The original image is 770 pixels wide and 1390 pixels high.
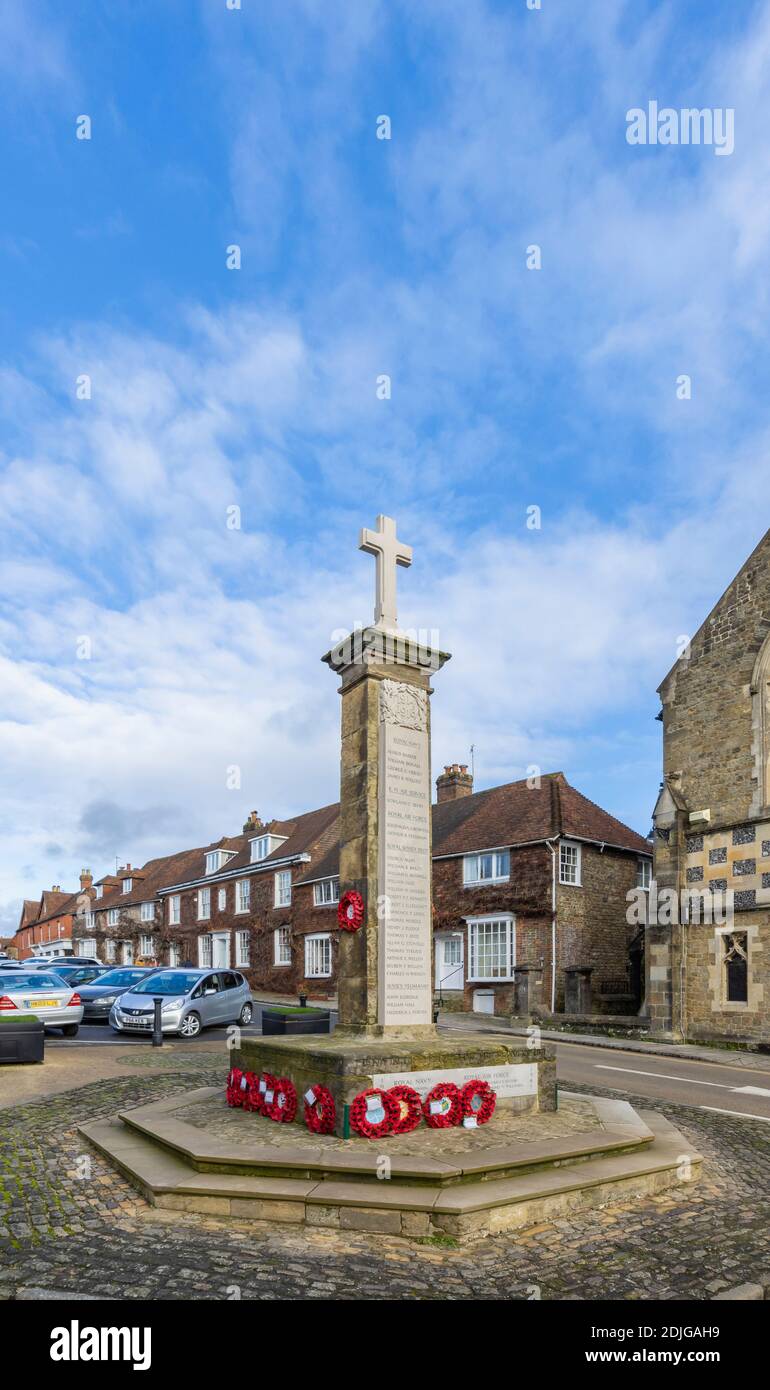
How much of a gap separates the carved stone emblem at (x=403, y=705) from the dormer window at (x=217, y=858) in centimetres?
3830

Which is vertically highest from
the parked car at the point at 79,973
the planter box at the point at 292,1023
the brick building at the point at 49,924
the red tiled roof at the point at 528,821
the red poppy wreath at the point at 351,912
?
the red tiled roof at the point at 528,821

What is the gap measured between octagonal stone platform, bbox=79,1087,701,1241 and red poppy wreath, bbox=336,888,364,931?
202cm

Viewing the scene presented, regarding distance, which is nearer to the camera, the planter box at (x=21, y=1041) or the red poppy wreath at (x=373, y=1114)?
the red poppy wreath at (x=373, y=1114)

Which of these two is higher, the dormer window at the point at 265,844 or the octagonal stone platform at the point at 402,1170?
the dormer window at the point at 265,844

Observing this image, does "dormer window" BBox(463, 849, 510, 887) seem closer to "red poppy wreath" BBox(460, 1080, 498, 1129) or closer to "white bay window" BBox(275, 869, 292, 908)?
"white bay window" BBox(275, 869, 292, 908)

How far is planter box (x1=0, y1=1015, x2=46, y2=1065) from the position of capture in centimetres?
1402

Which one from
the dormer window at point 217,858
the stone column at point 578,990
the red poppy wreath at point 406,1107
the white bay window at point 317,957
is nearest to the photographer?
the red poppy wreath at point 406,1107

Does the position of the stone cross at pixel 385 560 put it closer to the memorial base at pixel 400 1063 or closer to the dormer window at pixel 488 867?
the memorial base at pixel 400 1063

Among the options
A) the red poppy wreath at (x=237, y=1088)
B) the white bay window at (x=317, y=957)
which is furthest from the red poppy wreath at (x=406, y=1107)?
the white bay window at (x=317, y=957)

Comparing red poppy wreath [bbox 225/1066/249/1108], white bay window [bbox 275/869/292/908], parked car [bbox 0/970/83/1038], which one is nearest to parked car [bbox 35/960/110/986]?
parked car [bbox 0/970/83/1038]

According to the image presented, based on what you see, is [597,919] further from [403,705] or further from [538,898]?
[403,705]

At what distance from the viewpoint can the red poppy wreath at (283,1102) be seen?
8836mm
